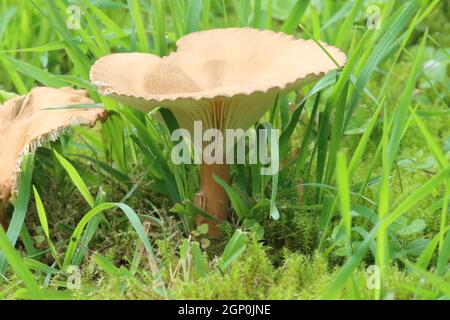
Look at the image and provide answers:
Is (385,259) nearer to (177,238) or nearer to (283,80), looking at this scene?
(283,80)

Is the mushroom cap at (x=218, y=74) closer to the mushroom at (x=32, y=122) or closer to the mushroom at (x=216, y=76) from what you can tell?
the mushroom at (x=216, y=76)

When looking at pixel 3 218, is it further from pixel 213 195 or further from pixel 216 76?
pixel 216 76

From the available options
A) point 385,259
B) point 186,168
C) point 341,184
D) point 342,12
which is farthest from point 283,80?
point 342,12

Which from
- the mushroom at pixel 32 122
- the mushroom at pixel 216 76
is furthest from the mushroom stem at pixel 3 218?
the mushroom at pixel 216 76

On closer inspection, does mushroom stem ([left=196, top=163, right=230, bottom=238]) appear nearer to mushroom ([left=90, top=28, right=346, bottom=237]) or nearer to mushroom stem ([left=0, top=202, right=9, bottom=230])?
mushroom ([left=90, top=28, right=346, bottom=237])

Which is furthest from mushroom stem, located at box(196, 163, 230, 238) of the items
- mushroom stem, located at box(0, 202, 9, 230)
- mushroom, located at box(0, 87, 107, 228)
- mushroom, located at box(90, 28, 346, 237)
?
mushroom stem, located at box(0, 202, 9, 230)

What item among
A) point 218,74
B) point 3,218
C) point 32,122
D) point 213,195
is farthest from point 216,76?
point 3,218
